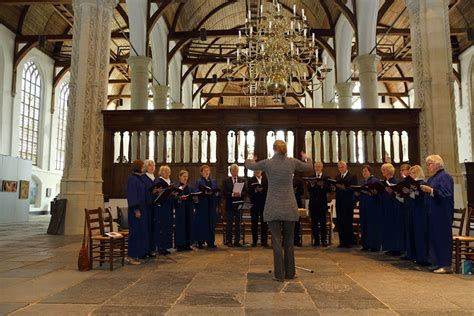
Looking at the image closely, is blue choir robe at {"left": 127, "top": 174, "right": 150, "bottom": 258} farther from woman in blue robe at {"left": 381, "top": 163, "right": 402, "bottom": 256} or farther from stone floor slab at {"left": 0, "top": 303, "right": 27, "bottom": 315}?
woman in blue robe at {"left": 381, "top": 163, "right": 402, "bottom": 256}

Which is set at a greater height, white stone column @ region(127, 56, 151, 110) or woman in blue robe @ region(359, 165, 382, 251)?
white stone column @ region(127, 56, 151, 110)

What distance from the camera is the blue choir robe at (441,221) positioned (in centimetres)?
462

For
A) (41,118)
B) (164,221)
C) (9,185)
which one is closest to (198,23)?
(41,118)

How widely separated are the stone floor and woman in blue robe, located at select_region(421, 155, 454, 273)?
0.22 m

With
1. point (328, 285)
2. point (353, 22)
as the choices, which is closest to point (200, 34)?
point (353, 22)

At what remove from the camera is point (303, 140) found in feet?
31.8

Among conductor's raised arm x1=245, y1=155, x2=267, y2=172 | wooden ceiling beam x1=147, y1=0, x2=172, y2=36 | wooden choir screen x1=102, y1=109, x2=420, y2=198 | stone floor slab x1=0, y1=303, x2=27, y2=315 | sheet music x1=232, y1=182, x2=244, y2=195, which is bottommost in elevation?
stone floor slab x1=0, y1=303, x2=27, y2=315

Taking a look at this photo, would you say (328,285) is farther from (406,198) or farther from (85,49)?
(85,49)

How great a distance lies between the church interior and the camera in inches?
144

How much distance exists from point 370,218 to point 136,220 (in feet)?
12.1

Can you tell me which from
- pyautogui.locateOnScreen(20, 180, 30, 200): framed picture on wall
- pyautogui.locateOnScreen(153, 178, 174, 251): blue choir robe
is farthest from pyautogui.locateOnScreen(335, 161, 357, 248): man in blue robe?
pyautogui.locateOnScreen(20, 180, 30, 200): framed picture on wall

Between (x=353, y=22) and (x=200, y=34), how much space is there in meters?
5.51

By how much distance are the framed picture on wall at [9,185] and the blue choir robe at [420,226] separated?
41.7ft

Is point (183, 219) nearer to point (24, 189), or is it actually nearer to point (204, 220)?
point (204, 220)
